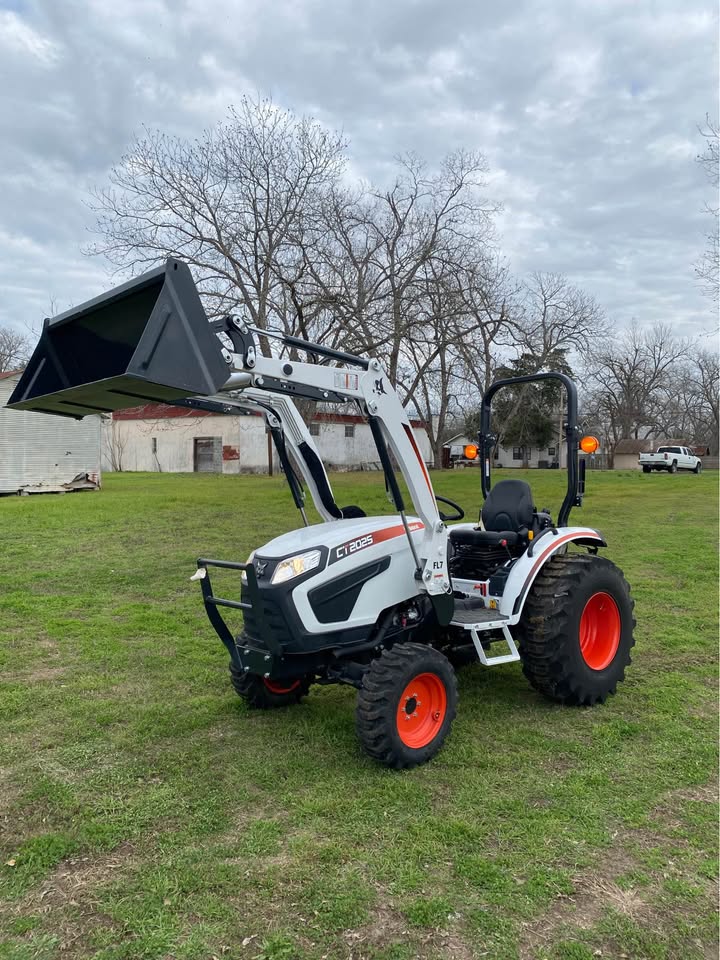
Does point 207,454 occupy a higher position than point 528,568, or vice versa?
point 207,454

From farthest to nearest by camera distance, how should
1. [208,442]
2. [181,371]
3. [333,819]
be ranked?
[208,442]
[333,819]
[181,371]

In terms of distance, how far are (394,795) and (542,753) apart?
3.63 feet

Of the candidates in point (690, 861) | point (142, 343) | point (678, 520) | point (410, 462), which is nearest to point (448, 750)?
point (690, 861)

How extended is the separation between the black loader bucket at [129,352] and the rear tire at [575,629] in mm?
2906

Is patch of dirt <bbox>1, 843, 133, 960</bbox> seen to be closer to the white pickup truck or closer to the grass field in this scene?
the grass field

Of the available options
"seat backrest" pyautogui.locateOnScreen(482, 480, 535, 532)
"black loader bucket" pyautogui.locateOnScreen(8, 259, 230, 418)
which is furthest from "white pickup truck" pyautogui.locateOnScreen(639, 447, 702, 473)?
"black loader bucket" pyautogui.locateOnScreen(8, 259, 230, 418)

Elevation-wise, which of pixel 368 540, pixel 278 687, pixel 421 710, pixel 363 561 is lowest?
pixel 278 687

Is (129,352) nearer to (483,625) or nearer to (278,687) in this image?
(278,687)

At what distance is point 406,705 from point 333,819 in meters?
0.89

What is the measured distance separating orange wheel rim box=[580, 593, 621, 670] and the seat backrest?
81cm

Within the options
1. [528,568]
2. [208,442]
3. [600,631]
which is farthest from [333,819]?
[208,442]

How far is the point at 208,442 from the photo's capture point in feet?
135

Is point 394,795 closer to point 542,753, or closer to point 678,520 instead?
point 542,753

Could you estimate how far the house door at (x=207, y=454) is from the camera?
40.7m
